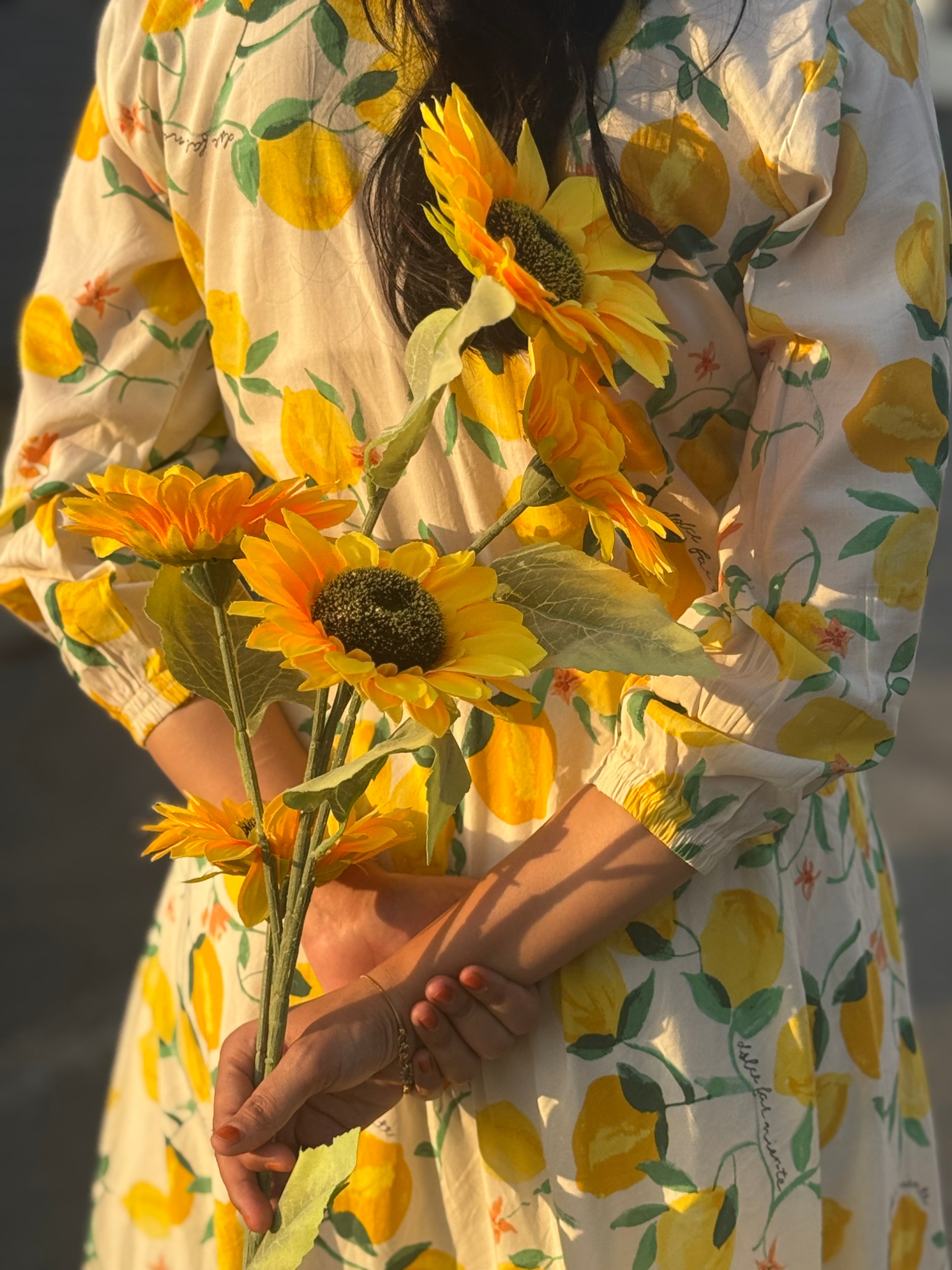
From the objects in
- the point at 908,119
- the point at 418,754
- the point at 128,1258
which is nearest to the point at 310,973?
the point at 418,754

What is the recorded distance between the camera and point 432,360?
450mm

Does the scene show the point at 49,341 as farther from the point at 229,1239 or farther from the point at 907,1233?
the point at 907,1233

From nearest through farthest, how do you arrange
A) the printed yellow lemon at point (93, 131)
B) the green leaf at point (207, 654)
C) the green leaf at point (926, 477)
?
the green leaf at point (207, 654) < the green leaf at point (926, 477) < the printed yellow lemon at point (93, 131)

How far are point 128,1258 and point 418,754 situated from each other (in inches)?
23.4

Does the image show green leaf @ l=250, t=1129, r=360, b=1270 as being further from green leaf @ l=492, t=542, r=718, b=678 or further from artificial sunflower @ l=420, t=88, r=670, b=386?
artificial sunflower @ l=420, t=88, r=670, b=386

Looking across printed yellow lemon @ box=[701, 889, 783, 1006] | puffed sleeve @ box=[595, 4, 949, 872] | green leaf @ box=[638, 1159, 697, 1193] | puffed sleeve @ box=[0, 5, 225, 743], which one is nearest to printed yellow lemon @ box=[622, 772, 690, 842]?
puffed sleeve @ box=[595, 4, 949, 872]

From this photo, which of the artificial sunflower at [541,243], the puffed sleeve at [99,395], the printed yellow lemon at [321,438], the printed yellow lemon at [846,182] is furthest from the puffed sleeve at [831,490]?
the puffed sleeve at [99,395]

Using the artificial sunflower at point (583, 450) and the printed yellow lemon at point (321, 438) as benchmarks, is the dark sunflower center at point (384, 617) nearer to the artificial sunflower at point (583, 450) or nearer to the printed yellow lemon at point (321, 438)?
the artificial sunflower at point (583, 450)

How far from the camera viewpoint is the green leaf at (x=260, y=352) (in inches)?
27.3

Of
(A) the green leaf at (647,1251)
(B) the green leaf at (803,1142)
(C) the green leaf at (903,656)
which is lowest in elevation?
(A) the green leaf at (647,1251)

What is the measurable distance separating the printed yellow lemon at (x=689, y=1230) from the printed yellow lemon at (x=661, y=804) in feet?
0.73

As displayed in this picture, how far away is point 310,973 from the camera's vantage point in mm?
757

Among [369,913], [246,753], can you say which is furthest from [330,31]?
[369,913]

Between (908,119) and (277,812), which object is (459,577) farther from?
(908,119)
